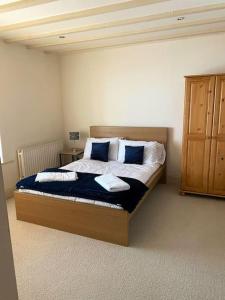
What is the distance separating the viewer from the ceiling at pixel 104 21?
7.72 feet

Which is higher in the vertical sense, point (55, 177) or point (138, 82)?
point (138, 82)

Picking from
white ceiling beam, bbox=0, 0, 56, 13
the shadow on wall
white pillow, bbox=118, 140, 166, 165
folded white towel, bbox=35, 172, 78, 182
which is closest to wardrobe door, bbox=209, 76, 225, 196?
the shadow on wall

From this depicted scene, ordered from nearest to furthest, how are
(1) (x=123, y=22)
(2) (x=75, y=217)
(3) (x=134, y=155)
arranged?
(2) (x=75, y=217) → (1) (x=123, y=22) → (3) (x=134, y=155)

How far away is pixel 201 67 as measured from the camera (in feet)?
12.2

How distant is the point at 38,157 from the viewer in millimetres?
4172

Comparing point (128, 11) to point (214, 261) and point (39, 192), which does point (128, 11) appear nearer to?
point (39, 192)

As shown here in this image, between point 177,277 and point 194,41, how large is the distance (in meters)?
3.41

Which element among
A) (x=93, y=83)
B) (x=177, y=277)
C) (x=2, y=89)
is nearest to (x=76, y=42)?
(x=93, y=83)

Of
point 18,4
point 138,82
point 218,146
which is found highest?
point 18,4

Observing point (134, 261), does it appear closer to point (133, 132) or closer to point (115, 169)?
point (115, 169)

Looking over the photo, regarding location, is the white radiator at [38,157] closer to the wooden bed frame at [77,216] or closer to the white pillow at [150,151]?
the wooden bed frame at [77,216]

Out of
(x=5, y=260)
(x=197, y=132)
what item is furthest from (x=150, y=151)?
(x=5, y=260)

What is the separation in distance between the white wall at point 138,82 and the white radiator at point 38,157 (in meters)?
0.73

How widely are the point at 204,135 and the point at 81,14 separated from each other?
2320 millimetres
